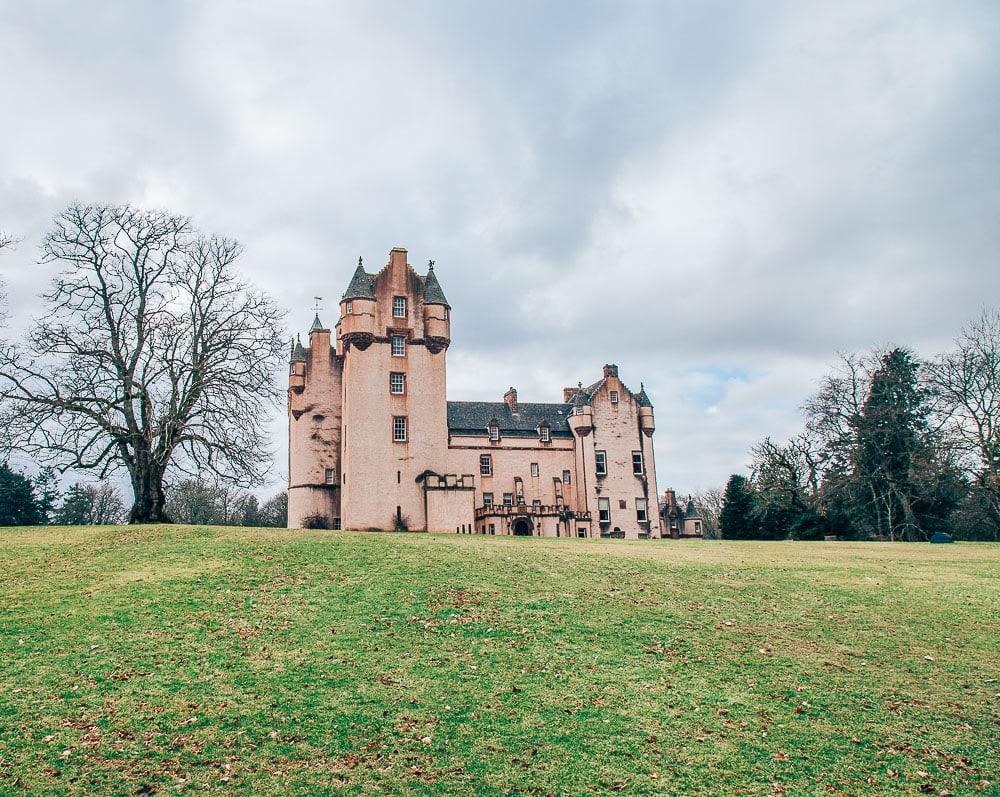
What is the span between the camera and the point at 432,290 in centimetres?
5100

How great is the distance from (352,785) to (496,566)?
15.2 m

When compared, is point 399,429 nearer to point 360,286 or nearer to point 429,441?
point 429,441

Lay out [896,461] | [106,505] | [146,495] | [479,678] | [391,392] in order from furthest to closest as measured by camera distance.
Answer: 1. [106,505]
2. [896,461]
3. [391,392]
4. [146,495]
5. [479,678]

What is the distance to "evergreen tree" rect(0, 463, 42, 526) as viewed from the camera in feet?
198

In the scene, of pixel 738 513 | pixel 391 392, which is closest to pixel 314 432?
pixel 391 392

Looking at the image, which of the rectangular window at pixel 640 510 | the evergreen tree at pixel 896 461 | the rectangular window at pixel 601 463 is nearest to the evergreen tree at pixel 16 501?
the rectangular window at pixel 601 463

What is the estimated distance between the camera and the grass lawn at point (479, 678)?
1122 cm

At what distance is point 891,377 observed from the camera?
58344 mm

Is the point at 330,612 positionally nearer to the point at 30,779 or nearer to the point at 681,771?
the point at 30,779

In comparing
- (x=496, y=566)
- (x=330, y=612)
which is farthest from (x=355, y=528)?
(x=330, y=612)

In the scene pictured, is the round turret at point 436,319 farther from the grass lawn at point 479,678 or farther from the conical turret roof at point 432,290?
the grass lawn at point 479,678

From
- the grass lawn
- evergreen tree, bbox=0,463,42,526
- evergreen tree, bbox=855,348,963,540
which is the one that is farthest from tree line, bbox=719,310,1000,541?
evergreen tree, bbox=0,463,42,526

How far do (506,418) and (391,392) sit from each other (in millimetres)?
15243

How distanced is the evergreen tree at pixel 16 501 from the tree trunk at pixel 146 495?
30144 mm
